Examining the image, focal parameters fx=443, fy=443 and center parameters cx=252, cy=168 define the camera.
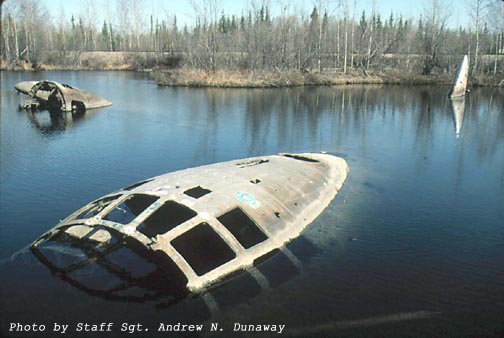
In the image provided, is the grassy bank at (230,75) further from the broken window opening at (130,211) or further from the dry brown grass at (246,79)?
the broken window opening at (130,211)

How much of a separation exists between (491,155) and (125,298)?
26.6 m

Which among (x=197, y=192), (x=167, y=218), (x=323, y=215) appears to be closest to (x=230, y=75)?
(x=323, y=215)

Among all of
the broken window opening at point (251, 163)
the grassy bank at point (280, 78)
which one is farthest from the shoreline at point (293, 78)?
the broken window opening at point (251, 163)

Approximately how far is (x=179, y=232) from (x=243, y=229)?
10.9ft

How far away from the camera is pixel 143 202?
56.5 ft

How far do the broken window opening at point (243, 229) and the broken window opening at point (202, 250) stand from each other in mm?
587

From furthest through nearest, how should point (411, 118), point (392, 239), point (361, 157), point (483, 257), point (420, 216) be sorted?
point (411, 118) < point (361, 157) < point (420, 216) < point (392, 239) < point (483, 257)

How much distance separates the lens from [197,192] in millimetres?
15453

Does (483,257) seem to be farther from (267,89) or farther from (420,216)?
(267,89)

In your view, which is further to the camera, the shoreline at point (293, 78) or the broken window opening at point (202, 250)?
the shoreline at point (293, 78)

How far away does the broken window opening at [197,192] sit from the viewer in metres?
15.2

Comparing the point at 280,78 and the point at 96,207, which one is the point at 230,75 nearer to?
the point at 280,78

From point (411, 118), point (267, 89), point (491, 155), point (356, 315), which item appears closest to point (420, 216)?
point (356, 315)

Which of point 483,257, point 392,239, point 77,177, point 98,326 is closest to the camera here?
point 98,326
